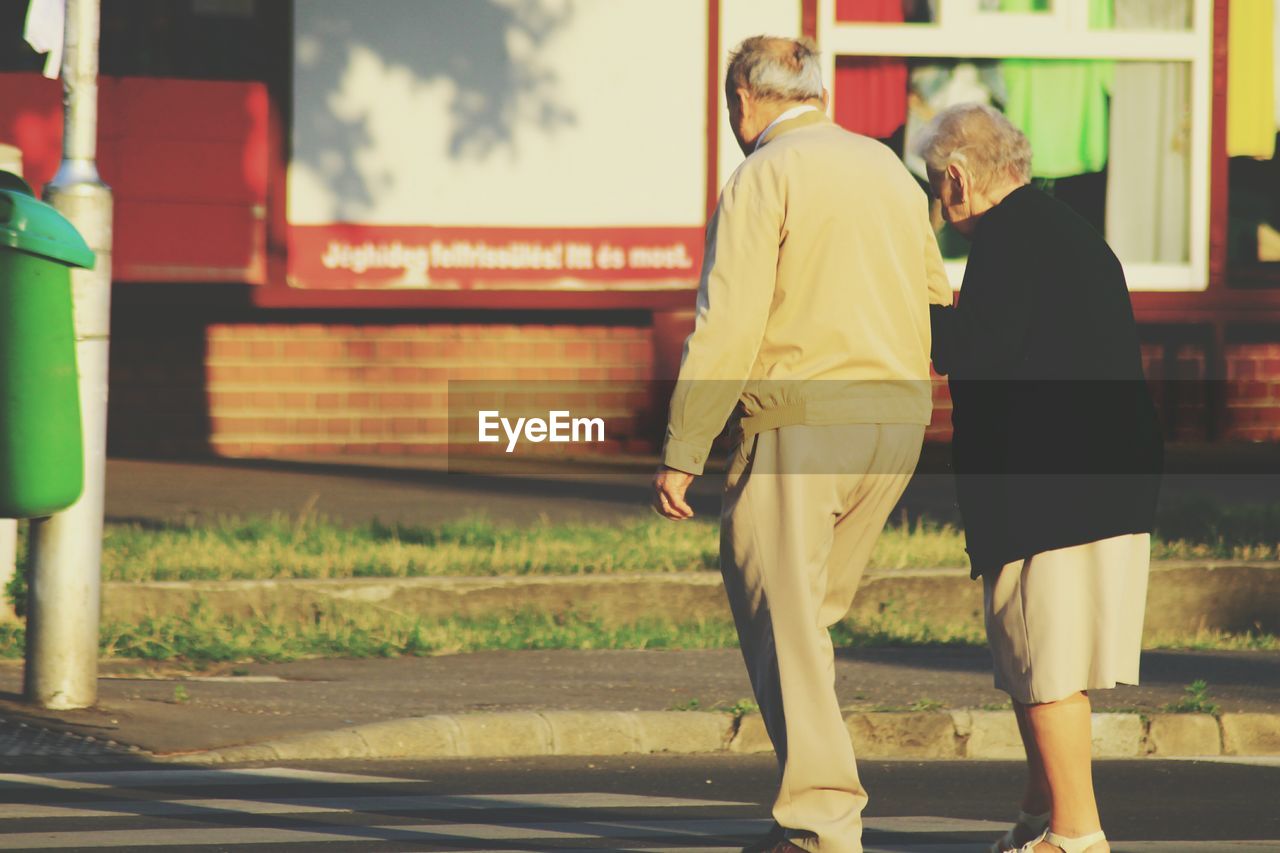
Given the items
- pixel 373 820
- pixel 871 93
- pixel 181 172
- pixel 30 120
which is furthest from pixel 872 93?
pixel 373 820

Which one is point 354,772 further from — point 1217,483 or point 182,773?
point 1217,483

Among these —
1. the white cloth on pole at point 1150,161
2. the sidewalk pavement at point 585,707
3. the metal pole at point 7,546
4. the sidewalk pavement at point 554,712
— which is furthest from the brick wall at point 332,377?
the sidewalk pavement at point 554,712

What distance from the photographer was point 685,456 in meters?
4.72

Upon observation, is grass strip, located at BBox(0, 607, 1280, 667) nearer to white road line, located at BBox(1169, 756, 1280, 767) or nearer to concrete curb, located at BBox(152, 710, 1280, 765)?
concrete curb, located at BBox(152, 710, 1280, 765)

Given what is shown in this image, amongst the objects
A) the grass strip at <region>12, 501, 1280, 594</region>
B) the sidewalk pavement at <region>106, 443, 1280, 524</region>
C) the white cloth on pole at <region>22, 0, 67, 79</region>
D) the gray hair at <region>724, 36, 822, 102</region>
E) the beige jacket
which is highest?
the white cloth on pole at <region>22, 0, 67, 79</region>

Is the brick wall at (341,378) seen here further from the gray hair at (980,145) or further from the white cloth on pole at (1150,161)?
the gray hair at (980,145)

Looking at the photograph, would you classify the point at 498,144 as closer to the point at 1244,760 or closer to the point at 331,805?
the point at 1244,760

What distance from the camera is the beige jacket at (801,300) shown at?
469cm

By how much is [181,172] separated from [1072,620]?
9485 millimetres

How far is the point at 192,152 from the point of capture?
44.0ft

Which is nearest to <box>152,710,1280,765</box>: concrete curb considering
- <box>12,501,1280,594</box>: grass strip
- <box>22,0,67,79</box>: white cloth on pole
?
<box>12,501,1280,594</box>: grass strip

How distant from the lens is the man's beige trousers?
473cm

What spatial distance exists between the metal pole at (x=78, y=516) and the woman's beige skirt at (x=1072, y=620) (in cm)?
338

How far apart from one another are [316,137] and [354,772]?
7832mm
